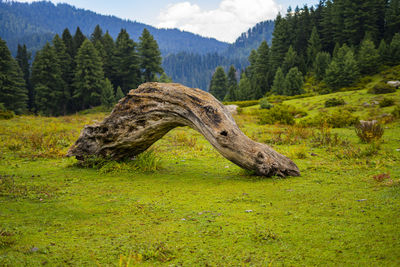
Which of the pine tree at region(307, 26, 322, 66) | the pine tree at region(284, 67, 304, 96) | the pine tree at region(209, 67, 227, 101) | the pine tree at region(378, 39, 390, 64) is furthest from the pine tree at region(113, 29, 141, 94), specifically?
the pine tree at region(378, 39, 390, 64)

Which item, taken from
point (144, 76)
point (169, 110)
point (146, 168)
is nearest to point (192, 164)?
point (146, 168)

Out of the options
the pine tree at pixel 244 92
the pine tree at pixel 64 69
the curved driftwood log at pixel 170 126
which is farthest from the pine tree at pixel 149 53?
the curved driftwood log at pixel 170 126

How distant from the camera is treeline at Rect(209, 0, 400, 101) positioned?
4903cm

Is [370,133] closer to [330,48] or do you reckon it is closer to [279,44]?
[330,48]

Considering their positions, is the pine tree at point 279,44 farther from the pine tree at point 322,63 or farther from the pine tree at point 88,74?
the pine tree at point 88,74

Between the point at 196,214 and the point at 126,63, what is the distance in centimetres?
6541

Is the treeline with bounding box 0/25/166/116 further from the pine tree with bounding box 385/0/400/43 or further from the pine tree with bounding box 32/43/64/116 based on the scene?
the pine tree with bounding box 385/0/400/43

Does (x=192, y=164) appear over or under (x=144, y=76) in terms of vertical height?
under

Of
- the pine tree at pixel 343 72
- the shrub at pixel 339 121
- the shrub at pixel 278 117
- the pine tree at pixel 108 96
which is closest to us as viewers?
the shrub at pixel 339 121

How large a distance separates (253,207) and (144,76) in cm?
6627

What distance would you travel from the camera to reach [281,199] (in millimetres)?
5344

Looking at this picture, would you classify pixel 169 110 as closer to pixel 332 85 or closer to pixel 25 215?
pixel 25 215

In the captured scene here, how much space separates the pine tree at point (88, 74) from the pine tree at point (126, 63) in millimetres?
7310

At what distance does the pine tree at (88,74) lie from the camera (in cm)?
5569
